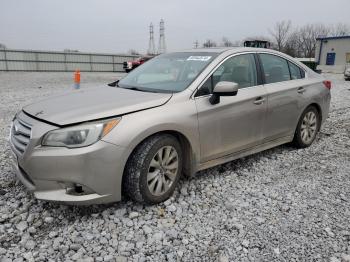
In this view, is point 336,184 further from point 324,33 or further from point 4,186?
point 324,33

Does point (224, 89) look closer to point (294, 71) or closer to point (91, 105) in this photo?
point (91, 105)

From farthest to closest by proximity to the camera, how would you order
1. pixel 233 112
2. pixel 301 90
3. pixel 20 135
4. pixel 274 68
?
pixel 301 90, pixel 274 68, pixel 233 112, pixel 20 135

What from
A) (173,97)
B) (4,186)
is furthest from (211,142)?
(4,186)

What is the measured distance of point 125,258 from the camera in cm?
256

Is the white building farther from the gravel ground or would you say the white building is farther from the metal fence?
the gravel ground

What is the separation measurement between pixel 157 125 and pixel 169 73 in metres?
1.13

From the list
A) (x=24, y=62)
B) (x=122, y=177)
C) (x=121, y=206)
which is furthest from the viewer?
(x=24, y=62)

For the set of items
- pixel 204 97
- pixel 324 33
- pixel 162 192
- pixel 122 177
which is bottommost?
pixel 162 192

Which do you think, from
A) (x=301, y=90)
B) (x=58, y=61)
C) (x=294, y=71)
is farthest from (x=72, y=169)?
(x=58, y=61)

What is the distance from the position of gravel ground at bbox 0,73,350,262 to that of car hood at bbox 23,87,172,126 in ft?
3.08

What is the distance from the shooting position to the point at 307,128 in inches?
203

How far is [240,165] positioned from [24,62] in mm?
30975

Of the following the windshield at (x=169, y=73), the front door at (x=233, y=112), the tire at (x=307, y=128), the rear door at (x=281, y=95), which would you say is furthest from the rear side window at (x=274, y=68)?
the windshield at (x=169, y=73)

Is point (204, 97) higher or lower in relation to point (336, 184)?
higher
